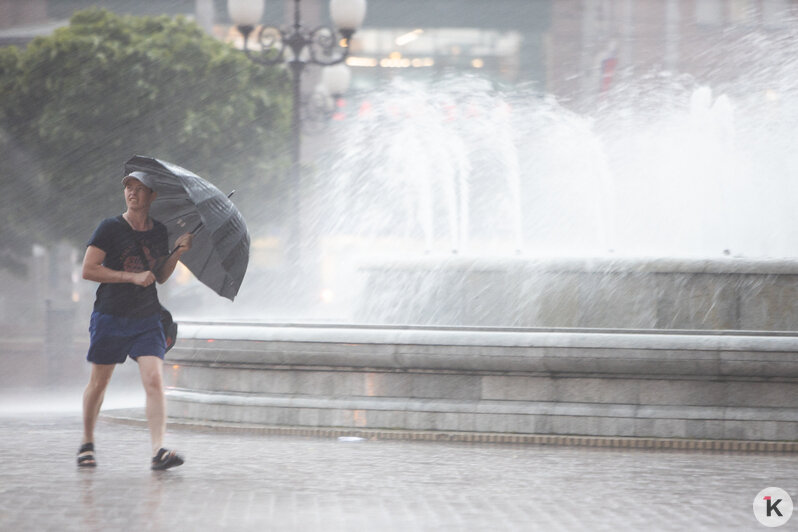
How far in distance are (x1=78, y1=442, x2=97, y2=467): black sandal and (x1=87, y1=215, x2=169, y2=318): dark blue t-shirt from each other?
728 millimetres

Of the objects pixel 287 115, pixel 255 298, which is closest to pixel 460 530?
pixel 287 115

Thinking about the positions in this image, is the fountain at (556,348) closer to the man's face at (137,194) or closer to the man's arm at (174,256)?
the man's arm at (174,256)

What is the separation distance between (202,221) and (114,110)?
893 inches

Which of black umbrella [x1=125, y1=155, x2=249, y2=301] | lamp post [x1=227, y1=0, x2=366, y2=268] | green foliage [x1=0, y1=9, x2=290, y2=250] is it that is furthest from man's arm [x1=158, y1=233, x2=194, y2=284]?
green foliage [x1=0, y1=9, x2=290, y2=250]

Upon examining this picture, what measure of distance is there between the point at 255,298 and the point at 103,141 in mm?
13142

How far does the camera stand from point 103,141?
1134 inches

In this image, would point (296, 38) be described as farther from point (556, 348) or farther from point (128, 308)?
point (128, 308)

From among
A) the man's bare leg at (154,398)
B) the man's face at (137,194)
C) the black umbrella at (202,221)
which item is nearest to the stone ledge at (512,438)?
the black umbrella at (202,221)

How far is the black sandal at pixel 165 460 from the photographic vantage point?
259 inches

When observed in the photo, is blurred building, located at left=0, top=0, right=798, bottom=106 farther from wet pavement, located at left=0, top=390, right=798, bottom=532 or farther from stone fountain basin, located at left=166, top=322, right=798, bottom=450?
wet pavement, located at left=0, top=390, right=798, bottom=532

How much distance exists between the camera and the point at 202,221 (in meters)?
6.87

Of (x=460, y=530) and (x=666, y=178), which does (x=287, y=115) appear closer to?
(x=666, y=178)

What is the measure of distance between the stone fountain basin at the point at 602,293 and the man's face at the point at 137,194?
159 inches

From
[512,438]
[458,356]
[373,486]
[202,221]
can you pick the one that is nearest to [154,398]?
[202,221]
